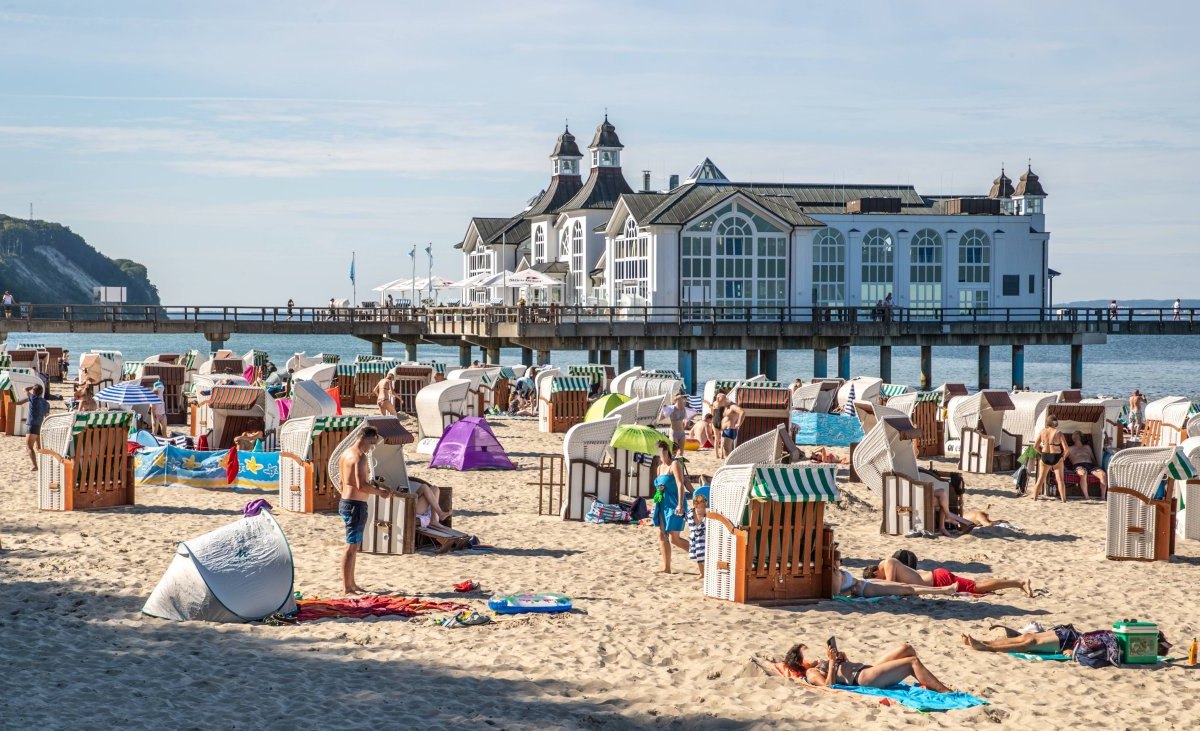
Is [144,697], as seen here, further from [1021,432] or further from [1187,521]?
[1021,432]

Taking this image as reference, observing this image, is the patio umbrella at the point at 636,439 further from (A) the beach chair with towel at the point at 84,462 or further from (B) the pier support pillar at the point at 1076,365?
(B) the pier support pillar at the point at 1076,365

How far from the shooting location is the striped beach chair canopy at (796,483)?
1038 centimetres

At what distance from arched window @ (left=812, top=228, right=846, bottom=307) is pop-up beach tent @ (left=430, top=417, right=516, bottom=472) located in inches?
1336

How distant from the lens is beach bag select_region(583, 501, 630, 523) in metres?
14.4

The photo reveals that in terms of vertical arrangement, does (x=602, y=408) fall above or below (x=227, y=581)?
above

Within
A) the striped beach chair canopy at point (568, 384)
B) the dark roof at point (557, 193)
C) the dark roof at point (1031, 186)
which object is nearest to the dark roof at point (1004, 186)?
the dark roof at point (1031, 186)

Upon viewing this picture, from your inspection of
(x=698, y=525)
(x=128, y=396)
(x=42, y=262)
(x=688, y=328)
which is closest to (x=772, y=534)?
(x=698, y=525)

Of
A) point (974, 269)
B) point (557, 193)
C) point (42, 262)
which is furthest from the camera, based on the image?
point (42, 262)

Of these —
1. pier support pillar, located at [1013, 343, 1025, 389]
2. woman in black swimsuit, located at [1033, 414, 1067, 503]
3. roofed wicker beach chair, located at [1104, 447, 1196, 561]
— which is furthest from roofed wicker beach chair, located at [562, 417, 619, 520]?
pier support pillar, located at [1013, 343, 1025, 389]

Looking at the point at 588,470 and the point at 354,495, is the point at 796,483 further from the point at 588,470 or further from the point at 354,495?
the point at 588,470

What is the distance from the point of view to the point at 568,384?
26156 millimetres

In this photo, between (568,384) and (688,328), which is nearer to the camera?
(568,384)

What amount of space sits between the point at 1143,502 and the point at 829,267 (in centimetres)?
4008

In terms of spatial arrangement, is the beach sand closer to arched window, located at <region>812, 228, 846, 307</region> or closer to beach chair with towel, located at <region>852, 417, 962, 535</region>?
beach chair with towel, located at <region>852, 417, 962, 535</region>
